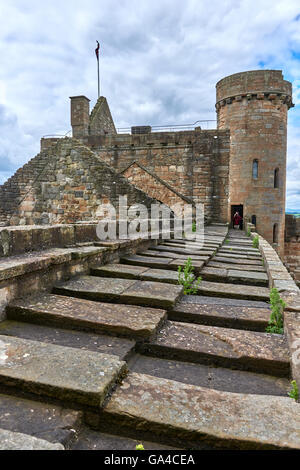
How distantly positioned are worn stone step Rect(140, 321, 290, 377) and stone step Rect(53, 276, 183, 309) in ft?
1.18

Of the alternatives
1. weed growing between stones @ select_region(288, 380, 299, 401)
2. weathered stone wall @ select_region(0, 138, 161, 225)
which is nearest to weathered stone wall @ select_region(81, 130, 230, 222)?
weathered stone wall @ select_region(0, 138, 161, 225)

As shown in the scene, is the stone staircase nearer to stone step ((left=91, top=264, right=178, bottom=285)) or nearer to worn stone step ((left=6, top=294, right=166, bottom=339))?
worn stone step ((left=6, top=294, right=166, bottom=339))

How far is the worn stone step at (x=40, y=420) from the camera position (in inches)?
46.1

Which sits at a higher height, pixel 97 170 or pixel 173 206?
pixel 97 170

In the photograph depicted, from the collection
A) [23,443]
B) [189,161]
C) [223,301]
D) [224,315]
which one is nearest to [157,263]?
[223,301]

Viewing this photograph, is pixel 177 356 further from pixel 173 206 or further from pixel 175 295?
pixel 173 206

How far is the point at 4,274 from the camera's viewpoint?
81.0 inches

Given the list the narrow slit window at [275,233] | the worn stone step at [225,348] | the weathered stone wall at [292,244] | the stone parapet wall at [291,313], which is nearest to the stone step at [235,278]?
the stone parapet wall at [291,313]

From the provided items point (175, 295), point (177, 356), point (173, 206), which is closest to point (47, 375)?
point (177, 356)

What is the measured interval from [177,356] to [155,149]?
1298 cm

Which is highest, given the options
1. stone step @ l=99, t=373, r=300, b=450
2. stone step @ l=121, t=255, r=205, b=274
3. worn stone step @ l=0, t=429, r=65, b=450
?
stone step @ l=121, t=255, r=205, b=274

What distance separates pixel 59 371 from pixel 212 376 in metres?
0.82

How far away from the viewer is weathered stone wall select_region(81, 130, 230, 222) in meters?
13.5

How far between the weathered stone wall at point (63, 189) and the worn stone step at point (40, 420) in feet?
21.9
